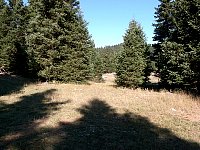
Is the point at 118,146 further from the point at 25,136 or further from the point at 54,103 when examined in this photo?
the point at 54,103

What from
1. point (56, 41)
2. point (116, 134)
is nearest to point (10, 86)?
point (56, 41)

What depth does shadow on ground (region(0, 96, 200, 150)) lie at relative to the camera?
10.4m

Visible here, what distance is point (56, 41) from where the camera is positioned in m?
34.3

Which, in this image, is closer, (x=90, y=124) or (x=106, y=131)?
(x=106, y=131)

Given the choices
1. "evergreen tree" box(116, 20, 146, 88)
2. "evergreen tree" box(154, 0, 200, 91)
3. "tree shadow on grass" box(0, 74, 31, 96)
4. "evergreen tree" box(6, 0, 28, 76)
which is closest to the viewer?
"evergreen tree" box(154, 0, 200, 91)

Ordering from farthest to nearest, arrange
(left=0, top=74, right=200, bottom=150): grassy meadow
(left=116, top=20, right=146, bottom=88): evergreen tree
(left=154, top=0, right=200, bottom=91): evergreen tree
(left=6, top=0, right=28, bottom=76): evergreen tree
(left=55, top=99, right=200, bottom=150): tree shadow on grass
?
(left=6, top=0, right=28, bottom=76): evergreen tree → (left=116, top=20, right=146, bottom=88): evergreen tree → (left=154, top=0, right=200, bottom=91): evergreen tree → (left=0, top=74, right=200, bottom=150): grassy meadow → (left=55, top=99, right=200, bottom=150): tree shadow on grass

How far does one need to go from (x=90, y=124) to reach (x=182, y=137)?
3630mm

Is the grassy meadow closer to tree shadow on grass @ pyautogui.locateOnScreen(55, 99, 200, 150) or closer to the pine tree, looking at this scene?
tree shadow on grass @ pyautogui.locateOnScreen(55, 99, 200, 150)

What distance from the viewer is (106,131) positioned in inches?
484

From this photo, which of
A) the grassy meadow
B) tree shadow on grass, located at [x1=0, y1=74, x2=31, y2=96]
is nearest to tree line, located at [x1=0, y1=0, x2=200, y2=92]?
tree shadow on grass, located at [x1=0, y1=74, x2=31, y2=96]

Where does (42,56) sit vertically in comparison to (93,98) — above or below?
above

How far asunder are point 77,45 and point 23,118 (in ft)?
76.6

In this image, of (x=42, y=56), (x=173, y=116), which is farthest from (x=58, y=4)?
(x=173, y=116)

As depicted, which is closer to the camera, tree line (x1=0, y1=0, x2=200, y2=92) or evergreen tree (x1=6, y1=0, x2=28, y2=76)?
tree line (x1=0, y1=0, x2=200, y2=92)
